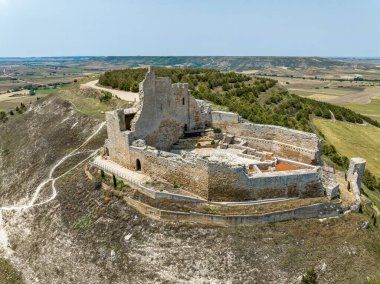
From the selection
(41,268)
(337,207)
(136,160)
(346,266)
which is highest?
(136,160)

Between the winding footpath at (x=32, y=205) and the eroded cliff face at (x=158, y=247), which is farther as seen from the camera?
the winding footpath at (x=32, y=205)

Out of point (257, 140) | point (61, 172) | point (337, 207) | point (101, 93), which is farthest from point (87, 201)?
point (101, 93)

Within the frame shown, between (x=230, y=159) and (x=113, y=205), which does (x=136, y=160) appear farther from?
(x=230, y=159)

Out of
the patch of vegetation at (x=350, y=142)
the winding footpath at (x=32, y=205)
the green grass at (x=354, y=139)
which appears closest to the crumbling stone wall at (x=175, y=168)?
the winding footpath at (x=32, y=205)

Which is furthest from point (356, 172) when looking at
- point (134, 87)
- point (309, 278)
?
point (134, 87)

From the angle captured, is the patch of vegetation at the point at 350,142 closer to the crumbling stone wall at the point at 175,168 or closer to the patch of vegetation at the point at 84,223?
the crumbling stone wall at the point at 175,168

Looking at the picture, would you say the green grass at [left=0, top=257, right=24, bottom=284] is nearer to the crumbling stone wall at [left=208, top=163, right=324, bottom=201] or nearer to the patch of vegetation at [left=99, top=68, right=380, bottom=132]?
the crumbling stone wall at [left=208, top=163, right=324, bottom=201]
